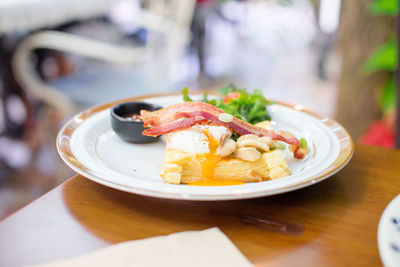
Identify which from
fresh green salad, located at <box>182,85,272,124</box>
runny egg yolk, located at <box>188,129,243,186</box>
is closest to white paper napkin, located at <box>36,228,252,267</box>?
runny egg yolk, located at <box>188,129,243,186</box>

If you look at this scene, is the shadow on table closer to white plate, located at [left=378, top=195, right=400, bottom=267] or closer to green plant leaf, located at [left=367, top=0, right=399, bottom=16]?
white plate, located at [left=378, top=195, right=400, bottom=267]

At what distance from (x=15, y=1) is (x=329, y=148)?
245 centimetres

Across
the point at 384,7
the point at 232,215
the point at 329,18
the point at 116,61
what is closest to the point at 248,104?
the point at 232,215

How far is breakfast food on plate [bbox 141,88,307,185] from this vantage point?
1012mm

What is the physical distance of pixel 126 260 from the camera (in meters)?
0.75

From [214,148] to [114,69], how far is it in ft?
7.26

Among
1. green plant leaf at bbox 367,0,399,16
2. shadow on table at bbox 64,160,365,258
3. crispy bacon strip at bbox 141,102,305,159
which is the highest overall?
green plant leaf at bbox 367,0,399,16

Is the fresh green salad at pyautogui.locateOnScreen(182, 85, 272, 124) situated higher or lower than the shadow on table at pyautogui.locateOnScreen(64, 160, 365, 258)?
higher

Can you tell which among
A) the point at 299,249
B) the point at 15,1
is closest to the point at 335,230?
the point at 299,249

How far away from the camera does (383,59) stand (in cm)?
267

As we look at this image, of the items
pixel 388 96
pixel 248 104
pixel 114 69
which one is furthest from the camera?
pixel 114 69

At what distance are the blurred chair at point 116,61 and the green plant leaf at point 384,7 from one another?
3.98ft

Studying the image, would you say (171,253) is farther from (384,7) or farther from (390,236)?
(384,7)

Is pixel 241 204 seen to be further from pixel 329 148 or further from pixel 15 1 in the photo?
pixel 15 1
